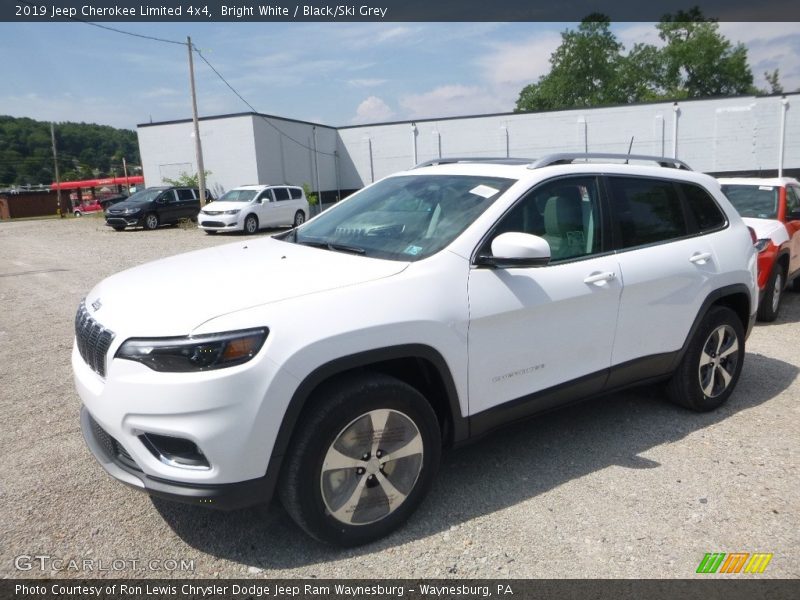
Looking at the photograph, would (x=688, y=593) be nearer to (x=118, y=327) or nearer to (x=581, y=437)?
(x=581, y=437)

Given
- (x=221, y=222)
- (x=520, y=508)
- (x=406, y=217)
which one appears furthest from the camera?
(x=221, y=222)

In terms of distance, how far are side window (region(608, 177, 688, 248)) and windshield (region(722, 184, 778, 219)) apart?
14.0ft

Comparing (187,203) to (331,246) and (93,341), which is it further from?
(93,341)

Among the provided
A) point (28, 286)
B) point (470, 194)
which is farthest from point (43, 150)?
point (470, 194)

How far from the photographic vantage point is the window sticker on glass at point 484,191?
11.5 ft

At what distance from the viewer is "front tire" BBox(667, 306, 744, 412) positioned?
14.4ft

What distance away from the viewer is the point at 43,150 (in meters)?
80.6

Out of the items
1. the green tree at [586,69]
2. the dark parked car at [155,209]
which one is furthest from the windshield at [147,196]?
the green tree at [586,69]

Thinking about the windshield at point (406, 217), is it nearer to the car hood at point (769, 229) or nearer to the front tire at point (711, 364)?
the front tire at point (711, 364)

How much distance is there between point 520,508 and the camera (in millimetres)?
3293

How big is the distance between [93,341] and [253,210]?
19.4 metres

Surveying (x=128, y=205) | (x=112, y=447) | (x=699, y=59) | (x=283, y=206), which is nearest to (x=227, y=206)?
(x=283, y=206)

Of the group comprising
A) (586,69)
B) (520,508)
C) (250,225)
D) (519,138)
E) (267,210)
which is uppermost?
(586,69)

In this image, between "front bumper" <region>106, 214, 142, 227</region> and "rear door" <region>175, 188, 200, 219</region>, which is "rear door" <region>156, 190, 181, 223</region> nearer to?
"rear door" <region>175, 188, 200, 219</region>
